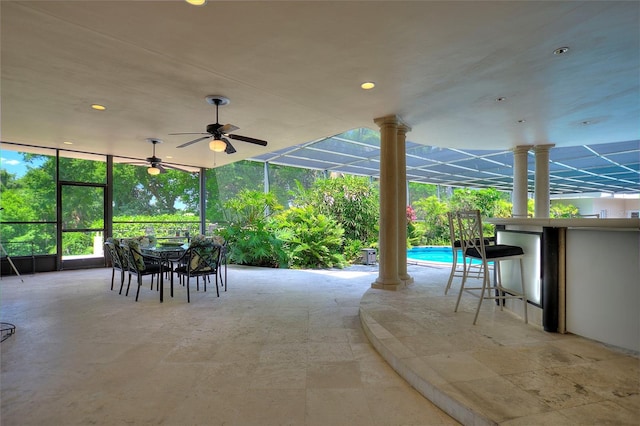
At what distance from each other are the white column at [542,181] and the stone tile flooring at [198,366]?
5283 mm

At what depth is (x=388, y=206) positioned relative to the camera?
5.01m

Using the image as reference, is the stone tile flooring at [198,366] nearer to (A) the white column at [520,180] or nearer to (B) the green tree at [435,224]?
(A) the white column at [520,180]

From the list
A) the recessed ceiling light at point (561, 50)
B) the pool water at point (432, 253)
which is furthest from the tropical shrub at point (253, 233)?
the recessed ceiling light at point (561, 50)

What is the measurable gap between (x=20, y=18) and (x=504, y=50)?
165 inches

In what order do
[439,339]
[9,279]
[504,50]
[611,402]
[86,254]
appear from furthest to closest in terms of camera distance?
1. [86,254]
2. [9,279]
3. [504,50]
4. [439,339]
5. [611,402]

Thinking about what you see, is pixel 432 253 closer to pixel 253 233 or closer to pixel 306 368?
pixel 253 233

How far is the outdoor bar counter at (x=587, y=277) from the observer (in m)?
2.31

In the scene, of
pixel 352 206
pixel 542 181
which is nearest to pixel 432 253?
pixel 352 206

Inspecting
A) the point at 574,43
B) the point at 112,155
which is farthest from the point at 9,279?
the point at 574,43

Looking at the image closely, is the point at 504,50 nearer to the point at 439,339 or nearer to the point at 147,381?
the point at 439,339

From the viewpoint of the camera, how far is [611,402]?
5.92 feet

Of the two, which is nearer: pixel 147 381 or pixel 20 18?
pixel 147 381

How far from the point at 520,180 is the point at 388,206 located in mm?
4230

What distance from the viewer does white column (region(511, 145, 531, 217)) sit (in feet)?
23.4
